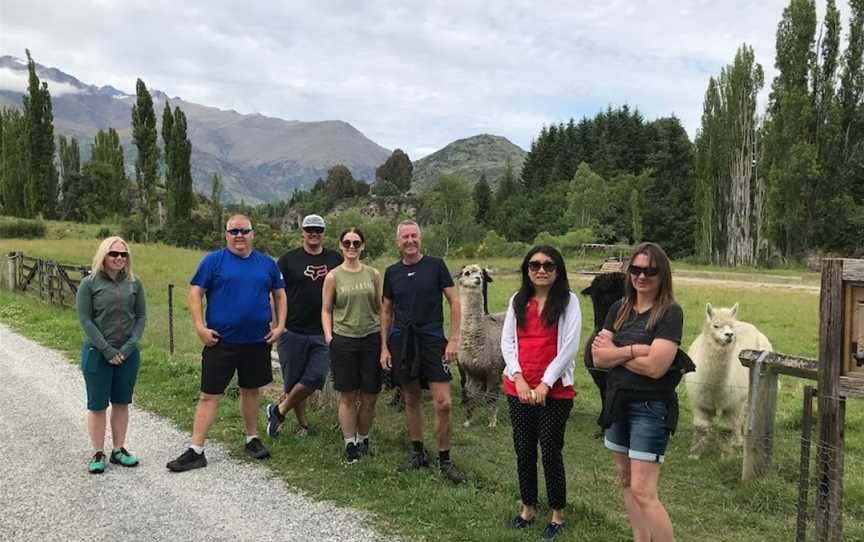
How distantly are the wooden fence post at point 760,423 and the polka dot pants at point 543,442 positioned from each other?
6.06 ft

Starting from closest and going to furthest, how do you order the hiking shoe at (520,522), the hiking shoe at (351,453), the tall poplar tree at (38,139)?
1. the hiking shoe at (520,522)
2. the hiking shoe at (351,453)
3. the tall poplar tree at (38,139)

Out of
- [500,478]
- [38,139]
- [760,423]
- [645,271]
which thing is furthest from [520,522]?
[38,139]

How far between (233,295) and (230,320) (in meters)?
0.20

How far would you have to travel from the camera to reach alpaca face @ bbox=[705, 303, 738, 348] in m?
5.25

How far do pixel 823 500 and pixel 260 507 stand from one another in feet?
10.9

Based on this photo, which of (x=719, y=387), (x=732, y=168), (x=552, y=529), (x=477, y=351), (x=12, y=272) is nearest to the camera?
(x=552, y=529)

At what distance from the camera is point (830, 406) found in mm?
3031

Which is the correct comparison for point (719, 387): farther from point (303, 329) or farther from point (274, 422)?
point (274, 422)

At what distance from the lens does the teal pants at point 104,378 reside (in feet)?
15.2

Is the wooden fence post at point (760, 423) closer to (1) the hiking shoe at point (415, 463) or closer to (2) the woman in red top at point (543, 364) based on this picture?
(2) the woman in red top at point (543, 364)

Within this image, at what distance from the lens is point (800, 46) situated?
29891mm

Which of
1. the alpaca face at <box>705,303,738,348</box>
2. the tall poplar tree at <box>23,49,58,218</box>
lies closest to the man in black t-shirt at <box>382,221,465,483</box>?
the alpaca face at <box>705,303,738,348</box>

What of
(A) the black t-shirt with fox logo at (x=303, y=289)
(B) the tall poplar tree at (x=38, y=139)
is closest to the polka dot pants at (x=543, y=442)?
(A) the black t-shirt with fox logo at (x=303, y=289)

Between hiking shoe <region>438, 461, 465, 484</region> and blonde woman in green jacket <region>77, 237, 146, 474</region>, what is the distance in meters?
2.40
